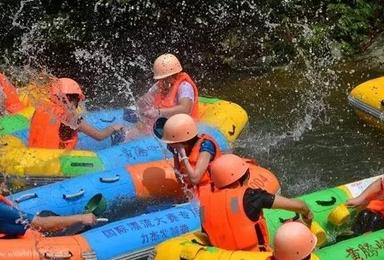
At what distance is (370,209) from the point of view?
655cm

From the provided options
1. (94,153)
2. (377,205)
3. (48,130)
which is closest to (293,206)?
(377,205)

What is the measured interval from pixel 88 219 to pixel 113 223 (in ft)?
0.75

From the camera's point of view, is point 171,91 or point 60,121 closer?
point 60,121

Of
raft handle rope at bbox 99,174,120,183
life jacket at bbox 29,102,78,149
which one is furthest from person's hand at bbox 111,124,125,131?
raft handle rope at bbox 99,174,120,183

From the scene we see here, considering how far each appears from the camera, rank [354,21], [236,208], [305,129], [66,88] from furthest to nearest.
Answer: [354,21]
[305,129]
[66,88]
[236,208]

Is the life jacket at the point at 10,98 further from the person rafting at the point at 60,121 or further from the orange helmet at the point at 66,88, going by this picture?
the orange helmet at the point at 66,88

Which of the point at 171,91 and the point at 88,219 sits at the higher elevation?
the point at 171,91

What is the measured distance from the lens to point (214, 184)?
19.9ft

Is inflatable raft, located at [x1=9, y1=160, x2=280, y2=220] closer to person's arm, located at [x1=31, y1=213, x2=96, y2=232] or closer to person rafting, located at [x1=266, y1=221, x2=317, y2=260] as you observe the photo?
person's arm, located at [x1=31, y1=213, x2=96, y2=232]

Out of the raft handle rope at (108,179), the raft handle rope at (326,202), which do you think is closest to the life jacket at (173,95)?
the raft handle rope at (108,179)

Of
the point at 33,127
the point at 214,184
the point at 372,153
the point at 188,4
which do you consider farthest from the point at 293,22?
Result: the point at 214,184

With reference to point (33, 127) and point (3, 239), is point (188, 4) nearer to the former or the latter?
point (33, 127)

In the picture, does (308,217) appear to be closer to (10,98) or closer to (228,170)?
(228,170)

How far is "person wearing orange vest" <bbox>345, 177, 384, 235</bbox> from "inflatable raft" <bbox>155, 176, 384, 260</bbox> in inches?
5.1
